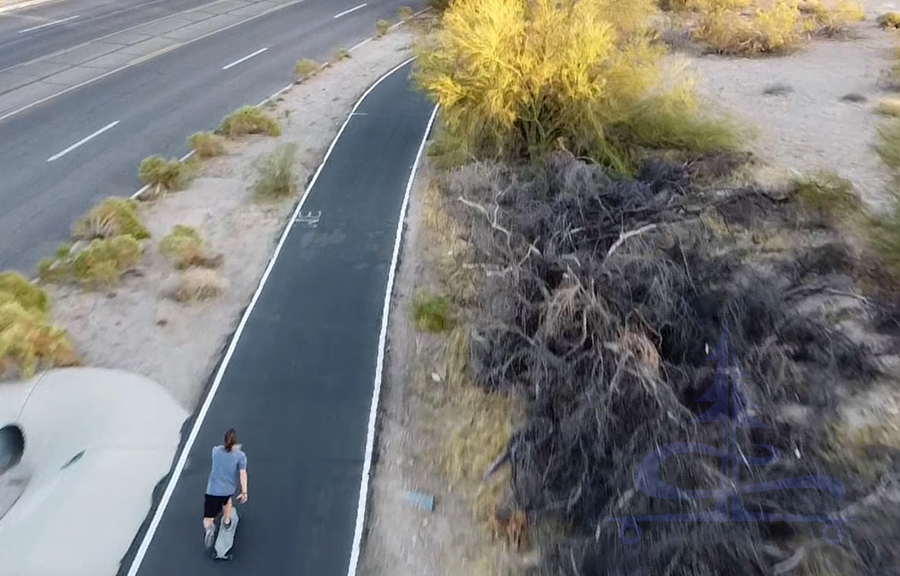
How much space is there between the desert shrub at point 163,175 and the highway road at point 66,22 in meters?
9.63

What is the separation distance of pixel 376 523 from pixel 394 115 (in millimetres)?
16139

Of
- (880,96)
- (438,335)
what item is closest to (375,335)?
(438,335)

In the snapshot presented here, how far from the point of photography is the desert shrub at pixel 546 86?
17969mm

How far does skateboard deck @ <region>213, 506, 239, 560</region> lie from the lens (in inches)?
365

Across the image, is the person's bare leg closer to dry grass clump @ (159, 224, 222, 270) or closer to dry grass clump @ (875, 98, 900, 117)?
dry grass clump @ (159, 224, 222, 270)

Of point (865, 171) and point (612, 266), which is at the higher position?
point (612, 266)

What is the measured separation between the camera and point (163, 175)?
18984mm

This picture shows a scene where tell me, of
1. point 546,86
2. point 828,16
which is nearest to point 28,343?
point 546,86

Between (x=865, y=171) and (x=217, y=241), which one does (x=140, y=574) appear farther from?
(x=865, y=171)

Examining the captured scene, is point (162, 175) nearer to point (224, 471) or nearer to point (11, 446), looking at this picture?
point (11, 446)

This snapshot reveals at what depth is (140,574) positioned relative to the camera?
9109 mm

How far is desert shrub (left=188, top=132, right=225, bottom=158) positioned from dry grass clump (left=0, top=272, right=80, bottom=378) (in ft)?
26.4

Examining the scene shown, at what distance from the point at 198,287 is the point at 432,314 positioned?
424 cm

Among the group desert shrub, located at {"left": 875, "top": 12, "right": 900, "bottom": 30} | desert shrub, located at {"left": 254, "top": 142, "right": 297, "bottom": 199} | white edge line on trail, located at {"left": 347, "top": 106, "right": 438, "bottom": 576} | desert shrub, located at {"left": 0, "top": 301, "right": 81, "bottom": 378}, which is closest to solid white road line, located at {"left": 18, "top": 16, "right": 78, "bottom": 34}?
desert shrub, located at {"left": 254, "top": 142, "right": 297, "bottom": 199}
